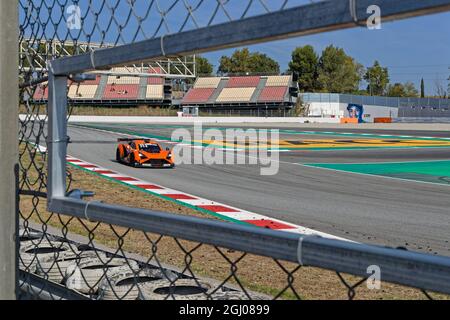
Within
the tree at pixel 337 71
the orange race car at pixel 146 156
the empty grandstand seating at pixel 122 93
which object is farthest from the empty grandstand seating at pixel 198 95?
the orange race car at pixel 146 156

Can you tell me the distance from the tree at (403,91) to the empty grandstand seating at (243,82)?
38.9 m

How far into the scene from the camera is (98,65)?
2.44m

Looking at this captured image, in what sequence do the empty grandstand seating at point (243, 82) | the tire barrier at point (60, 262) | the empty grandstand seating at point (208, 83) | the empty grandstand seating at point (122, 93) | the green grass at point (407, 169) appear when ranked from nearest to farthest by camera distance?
the tire barrier at point (60, 262), the green grass at point (407, 169), the empty grandstand seating at point (122, 93), the empty grandstand seating at point (243, 82), the empty grandstand seating at point (208, 83)

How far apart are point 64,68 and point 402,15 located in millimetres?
1508

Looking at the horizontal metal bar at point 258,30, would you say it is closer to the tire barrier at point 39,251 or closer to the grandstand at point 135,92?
the tire barrier at point 39,251

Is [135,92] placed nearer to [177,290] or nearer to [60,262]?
[60,262]

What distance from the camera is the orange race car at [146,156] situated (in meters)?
15.1

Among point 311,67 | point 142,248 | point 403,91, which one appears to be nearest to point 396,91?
point 403,91

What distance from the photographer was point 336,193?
11.5 metres

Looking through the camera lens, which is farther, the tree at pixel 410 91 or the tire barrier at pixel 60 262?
the tree at pixel 410 91

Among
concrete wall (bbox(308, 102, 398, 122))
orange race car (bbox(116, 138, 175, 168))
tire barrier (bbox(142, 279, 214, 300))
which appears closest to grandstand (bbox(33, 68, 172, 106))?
concrete wall (bbox(308, 102, 398, 122))

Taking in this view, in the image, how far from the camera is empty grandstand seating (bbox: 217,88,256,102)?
226 ft

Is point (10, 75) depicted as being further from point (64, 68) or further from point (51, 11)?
point (51, 11)

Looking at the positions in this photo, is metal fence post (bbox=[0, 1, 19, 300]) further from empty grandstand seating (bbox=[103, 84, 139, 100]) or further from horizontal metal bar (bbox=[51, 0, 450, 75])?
empty grandstand seating (bbox=[103, 84, 139, 100])
